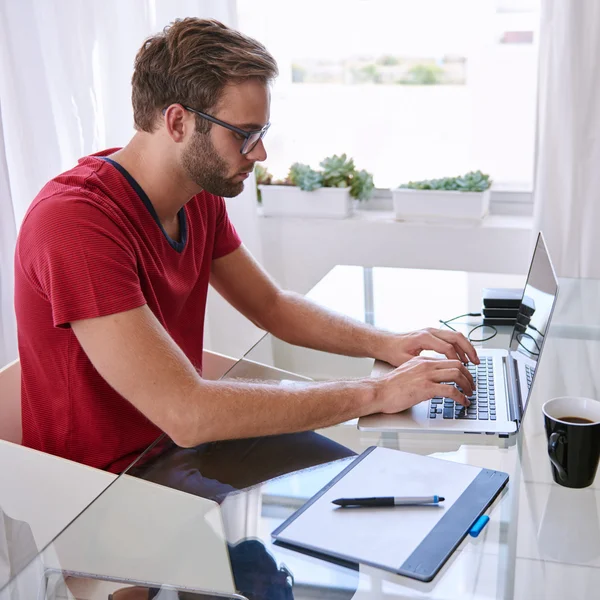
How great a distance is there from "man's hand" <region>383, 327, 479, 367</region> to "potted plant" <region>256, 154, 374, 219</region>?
1487mm

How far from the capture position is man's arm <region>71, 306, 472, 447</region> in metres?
1.30

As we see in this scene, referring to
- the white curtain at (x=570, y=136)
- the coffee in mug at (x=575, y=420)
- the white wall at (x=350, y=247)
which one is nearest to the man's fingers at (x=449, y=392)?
the coffee in mug at (x=575, y=420)

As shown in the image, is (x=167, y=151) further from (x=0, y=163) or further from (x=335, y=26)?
(x=335, y=26)

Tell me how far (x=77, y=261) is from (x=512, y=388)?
77 cm

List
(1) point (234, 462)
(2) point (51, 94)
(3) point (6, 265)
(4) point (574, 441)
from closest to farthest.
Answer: (4) point (574, 441) → (1) point (234, 462) → (3) point (6, 265) → (2) point (51, 94)

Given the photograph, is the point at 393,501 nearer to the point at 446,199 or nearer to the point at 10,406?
the point at 10,406

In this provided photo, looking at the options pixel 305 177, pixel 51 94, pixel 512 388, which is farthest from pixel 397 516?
pixel 305 177

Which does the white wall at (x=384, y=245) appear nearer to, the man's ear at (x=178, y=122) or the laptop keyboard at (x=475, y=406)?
the laptop keyboard at (x=475, y=406)

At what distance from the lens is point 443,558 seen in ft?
3.27

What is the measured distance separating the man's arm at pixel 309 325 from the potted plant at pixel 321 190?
1204 mm

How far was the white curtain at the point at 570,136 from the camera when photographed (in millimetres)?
2559

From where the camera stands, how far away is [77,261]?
4.37ft

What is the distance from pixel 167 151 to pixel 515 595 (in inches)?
39.2

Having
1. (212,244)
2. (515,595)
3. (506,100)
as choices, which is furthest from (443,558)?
(506,100)
